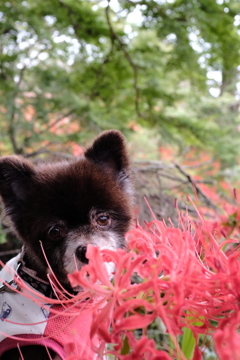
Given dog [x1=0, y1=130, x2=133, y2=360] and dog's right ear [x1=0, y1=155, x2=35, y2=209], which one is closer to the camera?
dog [x1=0, y1=130, x2=133, y2=360]

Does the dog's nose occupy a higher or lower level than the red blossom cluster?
lower

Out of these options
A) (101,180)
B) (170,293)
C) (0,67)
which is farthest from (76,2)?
(170,293)

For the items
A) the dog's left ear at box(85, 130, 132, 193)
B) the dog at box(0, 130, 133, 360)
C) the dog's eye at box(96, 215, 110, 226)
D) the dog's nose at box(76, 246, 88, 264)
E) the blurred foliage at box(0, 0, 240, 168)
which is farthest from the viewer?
the blurred foliage at box(0, 0, 240, 168)

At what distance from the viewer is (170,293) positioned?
0.69 metres

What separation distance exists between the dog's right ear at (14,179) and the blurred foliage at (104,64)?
5.62 ft

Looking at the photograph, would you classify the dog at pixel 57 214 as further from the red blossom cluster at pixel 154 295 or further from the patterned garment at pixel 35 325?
the red blossom cluster at pixel 154 295

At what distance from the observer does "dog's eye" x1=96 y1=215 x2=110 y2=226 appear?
1441mm

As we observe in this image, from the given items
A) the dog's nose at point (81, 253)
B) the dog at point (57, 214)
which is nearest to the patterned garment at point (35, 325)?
the dog at point (57, 214)

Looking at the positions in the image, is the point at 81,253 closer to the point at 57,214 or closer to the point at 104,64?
the point at 57,214

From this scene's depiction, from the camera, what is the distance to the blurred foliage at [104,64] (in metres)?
2.65

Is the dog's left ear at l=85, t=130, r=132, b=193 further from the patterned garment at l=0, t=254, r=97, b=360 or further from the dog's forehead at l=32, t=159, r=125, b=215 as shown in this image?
the patterned garment at l=0, t=254, r=97, b=360

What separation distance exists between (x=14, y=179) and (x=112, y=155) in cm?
50

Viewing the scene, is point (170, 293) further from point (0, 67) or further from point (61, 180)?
point (0, 67)

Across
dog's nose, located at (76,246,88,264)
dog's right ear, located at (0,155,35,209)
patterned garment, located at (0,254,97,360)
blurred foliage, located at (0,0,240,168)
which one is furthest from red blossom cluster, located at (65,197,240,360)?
blurred foliage, located at (0,0,240,168)
